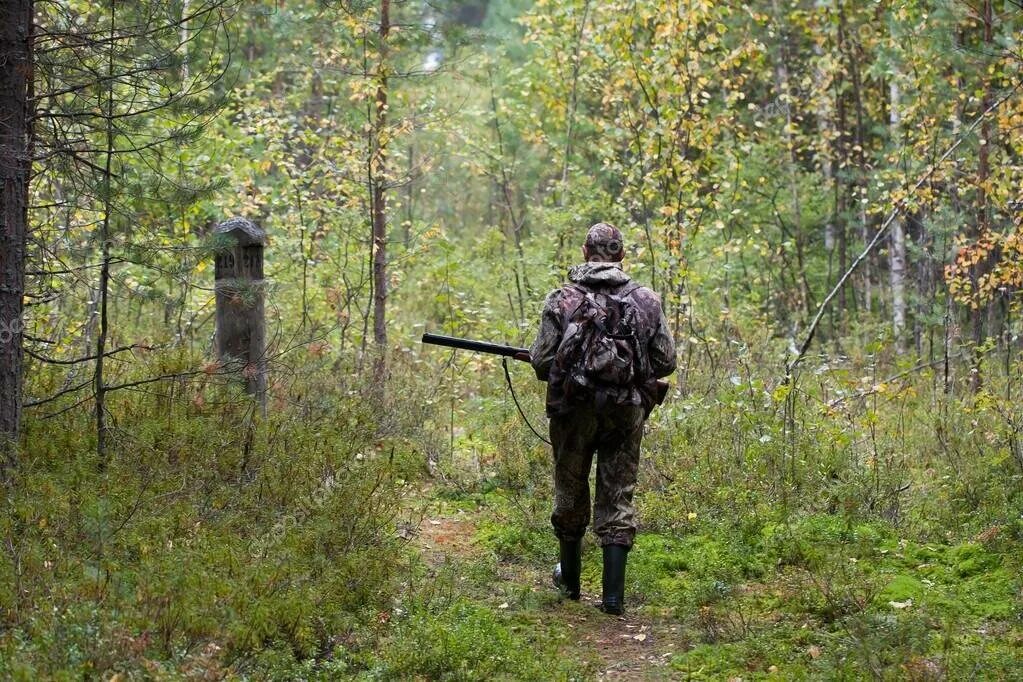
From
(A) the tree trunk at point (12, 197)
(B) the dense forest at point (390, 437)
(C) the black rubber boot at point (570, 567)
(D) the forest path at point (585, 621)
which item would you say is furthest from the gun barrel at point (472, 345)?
(A) the tree trunk at point (12, 197)

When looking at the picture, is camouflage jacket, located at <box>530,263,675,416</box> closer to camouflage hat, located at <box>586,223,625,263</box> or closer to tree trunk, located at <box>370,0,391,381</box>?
camouflage hat, located at <box>586,223,625,263</box>

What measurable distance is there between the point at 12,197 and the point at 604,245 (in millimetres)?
3517

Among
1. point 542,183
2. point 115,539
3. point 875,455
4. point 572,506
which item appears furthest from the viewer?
point 542,183

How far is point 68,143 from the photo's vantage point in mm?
6883

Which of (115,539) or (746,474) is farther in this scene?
(746,474)

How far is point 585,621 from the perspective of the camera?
21.5 ft

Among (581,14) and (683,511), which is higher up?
(581,14)

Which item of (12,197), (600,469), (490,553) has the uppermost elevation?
(12,197)

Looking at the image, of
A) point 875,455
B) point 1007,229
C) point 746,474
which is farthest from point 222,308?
point 1007,229

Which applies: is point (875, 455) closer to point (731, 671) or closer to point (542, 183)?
point (731, 671)

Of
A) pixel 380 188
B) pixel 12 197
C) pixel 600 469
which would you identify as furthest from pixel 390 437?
pixel 12 197

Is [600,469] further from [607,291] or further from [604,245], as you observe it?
[604,245]

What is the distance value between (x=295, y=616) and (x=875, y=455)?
4.67 metres

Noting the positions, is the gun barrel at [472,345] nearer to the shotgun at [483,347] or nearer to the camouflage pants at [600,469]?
the shotgun at [483,347]
